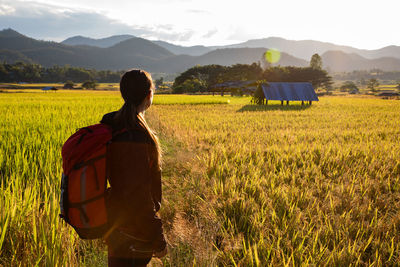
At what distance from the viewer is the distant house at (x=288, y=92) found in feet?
75.8

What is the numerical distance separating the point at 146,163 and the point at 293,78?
79733 mm

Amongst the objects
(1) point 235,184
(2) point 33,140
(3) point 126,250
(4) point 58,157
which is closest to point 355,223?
(1) point 235,184

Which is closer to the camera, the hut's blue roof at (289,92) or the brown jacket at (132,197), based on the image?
the brown jacket at (132,197)

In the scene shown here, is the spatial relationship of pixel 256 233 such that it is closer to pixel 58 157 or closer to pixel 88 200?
pixel 88 200

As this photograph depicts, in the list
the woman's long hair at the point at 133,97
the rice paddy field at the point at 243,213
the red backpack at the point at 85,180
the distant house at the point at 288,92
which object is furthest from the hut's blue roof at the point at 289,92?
the red backpack at the point at 85,180

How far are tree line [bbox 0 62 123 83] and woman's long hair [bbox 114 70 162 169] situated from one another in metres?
112

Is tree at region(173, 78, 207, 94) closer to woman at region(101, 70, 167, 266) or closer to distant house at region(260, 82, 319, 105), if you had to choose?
distant house at region(260, 82, 319, 105)

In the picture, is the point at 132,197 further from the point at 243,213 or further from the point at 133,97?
the point at 243,213

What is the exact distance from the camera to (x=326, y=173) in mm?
4371

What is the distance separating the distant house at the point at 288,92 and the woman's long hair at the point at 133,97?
22890 millimetres

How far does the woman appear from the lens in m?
1.36

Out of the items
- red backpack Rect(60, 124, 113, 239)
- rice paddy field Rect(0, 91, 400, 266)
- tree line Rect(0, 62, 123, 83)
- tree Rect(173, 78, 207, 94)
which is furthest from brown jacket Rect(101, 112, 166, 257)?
tree line Rect(0, 62, 123, 83)

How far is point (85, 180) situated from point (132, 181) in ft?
0.84

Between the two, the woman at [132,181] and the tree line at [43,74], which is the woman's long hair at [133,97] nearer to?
the woman at [132,181]
